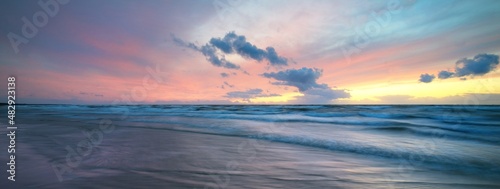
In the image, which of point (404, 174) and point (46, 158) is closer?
point (404, 174)

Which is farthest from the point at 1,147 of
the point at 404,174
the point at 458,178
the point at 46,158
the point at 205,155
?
the point at 458,178

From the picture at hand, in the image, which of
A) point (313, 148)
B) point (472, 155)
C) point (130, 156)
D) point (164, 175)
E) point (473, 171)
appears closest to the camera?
point (164, 175)

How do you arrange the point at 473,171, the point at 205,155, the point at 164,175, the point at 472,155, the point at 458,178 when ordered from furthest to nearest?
the point at 472,155 → the point at 205,155 → the point at 473,171 → the point at 458,178 → the point at 164,175

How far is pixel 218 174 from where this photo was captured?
3182 mm

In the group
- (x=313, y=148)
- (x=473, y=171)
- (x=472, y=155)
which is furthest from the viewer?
(x=313, y=148)

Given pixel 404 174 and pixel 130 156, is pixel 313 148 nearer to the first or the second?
pixel 404 174

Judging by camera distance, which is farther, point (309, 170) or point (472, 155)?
point (472, 155)

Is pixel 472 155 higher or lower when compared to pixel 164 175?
lower

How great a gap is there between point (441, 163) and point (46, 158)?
254 inches

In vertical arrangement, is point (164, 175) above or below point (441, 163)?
above

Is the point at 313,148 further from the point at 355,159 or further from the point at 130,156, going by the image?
the point at 130,156

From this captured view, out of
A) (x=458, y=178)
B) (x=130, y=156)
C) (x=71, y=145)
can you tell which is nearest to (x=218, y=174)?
(x=130, y=156)

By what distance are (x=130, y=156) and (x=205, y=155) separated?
1.23 meters

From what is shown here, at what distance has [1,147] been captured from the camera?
453cm
